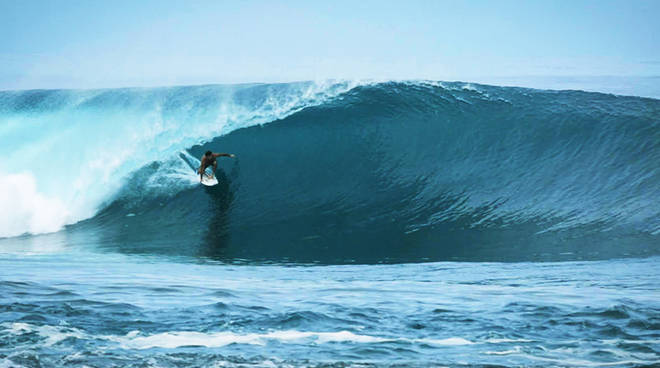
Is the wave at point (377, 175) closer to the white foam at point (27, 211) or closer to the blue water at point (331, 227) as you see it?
the blue water at point (331, 227)

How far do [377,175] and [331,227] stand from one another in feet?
7.48

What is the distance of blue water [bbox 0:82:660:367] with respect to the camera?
15.2ft

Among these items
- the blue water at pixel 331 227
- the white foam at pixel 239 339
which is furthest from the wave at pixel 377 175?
the white foam at pixel 239 339

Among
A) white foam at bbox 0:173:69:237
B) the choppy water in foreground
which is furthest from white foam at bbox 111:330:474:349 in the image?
white foam at bbox 0:173:69:237

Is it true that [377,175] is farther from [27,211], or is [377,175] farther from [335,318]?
[335,318]

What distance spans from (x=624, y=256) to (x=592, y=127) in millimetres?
5882

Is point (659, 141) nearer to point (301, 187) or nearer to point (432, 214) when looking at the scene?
point (432, 214)

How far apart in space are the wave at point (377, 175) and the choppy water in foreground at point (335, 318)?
1.84m

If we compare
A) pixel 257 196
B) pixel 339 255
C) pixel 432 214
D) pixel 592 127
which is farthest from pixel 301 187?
pixel 592 127

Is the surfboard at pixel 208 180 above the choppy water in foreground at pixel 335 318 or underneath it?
above

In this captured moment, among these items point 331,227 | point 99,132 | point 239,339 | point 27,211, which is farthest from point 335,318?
point 99,132

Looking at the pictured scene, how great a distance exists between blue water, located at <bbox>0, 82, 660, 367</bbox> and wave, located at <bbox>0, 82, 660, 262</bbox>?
0.16 ft

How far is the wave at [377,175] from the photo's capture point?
31.6 ft

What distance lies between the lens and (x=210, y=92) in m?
17.0
